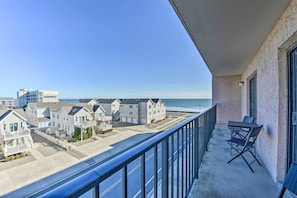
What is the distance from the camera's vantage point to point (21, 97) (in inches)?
526

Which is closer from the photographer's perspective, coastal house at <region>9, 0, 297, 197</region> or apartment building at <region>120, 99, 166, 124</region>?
coastal house at <region>9, 0, 297, 197</region>

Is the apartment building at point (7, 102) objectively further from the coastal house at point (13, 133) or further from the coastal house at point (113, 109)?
the coastal house at point (113, 109)

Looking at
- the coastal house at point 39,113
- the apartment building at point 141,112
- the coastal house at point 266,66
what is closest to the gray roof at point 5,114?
the coastal house at point 39,113

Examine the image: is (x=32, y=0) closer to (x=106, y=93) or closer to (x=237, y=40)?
(x=237, y=40)

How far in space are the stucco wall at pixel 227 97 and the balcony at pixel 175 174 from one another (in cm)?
362

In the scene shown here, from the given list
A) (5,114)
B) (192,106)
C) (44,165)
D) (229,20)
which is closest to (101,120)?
(5,114)

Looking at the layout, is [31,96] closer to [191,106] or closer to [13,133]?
[13,133]

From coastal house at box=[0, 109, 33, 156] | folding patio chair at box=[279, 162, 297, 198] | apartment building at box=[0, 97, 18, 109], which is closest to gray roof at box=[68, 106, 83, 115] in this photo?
apartment building at box=[0, 97, 18, 109]

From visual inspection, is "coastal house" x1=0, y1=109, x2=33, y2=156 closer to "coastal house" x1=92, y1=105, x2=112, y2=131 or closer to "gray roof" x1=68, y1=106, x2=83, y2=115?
"gray roof" x1=68, y1=106, x2=83, y2=115

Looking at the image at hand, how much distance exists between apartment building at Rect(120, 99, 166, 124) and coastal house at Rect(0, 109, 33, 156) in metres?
11.0

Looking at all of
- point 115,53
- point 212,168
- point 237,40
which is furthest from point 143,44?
point 212,168

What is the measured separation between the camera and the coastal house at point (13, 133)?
23.9 feet

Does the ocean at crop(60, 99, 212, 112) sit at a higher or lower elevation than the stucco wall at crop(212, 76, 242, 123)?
lower

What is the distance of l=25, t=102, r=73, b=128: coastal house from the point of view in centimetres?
1252
